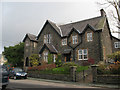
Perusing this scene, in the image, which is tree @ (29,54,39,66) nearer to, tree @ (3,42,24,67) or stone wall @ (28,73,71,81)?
stone wall @ (28,73,71,81)

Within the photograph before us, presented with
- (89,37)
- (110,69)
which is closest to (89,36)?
(89,37)

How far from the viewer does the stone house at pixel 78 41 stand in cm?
2308

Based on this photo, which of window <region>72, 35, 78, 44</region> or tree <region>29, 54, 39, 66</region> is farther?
tree <region>29, 54, 39, 66</region>

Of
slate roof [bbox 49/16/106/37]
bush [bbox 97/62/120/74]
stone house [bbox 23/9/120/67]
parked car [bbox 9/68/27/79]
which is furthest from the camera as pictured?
slate roof [bbox 49/16/106/37]

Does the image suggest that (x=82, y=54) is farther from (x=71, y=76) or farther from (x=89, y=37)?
(x=71, y=76)

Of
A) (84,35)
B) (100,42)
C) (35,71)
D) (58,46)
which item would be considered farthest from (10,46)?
(100,42)

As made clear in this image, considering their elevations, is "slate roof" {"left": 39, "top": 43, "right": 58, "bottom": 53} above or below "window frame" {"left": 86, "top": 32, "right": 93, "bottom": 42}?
below

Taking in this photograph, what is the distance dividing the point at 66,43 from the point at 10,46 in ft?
68.9

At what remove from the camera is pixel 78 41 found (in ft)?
83.5

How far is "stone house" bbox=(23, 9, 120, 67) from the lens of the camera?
23078 mm

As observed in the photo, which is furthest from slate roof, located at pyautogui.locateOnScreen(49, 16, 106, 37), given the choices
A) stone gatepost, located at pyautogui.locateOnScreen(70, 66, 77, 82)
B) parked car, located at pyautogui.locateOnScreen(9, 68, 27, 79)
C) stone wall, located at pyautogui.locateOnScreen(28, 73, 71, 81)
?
parked car, located at pyautogui.locateOnScreen(9, 68, 27, 79)

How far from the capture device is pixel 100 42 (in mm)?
22422

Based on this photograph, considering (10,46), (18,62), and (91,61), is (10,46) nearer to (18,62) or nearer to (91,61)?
(18,62)

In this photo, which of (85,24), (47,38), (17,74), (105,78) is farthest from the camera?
(47,38)
